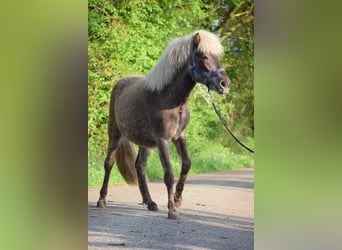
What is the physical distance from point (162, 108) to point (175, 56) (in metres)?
0.34

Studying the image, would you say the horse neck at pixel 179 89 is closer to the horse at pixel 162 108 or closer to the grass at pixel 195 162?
the horse at pixel 162 108

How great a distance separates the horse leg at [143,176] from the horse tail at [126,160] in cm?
3

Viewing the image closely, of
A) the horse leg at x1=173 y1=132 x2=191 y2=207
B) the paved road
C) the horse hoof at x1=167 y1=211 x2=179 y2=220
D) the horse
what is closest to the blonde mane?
the horse

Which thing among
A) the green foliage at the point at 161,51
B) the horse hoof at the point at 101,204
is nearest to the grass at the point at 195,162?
the green foliage at the point at 161,51

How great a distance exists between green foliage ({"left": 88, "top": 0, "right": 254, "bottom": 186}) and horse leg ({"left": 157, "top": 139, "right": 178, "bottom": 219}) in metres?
0.10

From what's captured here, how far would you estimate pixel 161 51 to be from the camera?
317cm

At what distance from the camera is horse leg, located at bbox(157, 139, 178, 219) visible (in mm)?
3164

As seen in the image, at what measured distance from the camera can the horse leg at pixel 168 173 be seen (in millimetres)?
3164

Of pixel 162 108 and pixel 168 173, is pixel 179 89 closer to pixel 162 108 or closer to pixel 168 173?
pixel 162 108

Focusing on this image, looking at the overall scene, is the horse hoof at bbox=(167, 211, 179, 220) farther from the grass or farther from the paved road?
the grass

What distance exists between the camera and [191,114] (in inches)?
124
